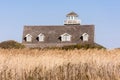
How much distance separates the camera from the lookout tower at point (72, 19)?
72062 mm

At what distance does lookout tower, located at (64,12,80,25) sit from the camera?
7206 cm

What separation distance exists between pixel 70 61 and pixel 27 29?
53.4 meters

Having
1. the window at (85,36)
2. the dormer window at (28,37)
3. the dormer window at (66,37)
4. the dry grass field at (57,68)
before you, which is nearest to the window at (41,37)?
the dormer window at (28,37)

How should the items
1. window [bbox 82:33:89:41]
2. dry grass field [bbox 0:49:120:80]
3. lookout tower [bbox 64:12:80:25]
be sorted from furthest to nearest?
1. lookout tower [bbox 64:12:80:25]
2. window [bbox 82:33:89:41]
3. dry grass field [bbox 0:49:120:80]

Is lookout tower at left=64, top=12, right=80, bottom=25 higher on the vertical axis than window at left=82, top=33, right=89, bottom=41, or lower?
higher

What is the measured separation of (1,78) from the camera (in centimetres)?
1291

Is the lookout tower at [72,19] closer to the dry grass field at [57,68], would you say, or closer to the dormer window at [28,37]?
the dormer window at [28,37]

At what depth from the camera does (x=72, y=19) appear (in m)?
72.9

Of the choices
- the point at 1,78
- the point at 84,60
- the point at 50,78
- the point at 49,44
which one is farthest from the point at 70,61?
the point at 49,44

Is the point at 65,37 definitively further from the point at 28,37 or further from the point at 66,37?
the point at 28,37

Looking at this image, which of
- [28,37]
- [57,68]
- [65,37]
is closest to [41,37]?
[28,37]

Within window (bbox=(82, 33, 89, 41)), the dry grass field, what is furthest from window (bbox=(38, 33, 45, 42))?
the dry grass field

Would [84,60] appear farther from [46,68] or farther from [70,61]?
[46,68]

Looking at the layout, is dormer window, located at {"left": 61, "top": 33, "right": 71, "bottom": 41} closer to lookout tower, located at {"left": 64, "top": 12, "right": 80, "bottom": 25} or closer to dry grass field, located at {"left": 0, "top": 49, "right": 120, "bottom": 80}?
lookout tower, located at {"left": 64, "top": 12, "right": 80, "bottom": 25}
